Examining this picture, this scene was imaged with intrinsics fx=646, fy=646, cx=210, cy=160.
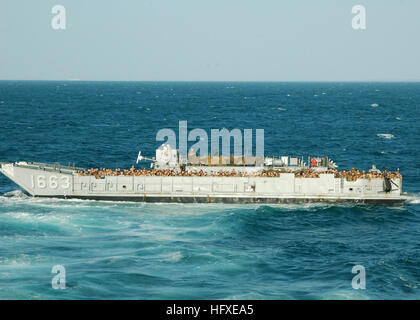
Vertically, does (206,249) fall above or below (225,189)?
below

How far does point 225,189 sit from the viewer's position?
78.2 meters

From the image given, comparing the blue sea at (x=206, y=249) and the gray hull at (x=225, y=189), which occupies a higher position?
the gray hull at (x=225, y=189)

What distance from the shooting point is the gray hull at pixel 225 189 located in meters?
77.9

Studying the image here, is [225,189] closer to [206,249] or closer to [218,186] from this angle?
[218,186]

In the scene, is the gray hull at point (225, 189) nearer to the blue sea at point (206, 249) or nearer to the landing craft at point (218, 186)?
the landing craft at point (218, 186)

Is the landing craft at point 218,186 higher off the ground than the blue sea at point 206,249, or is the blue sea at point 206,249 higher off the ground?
the landing craft at point 218,186

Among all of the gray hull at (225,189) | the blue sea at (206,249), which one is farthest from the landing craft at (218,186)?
the blue sea at (206,249)

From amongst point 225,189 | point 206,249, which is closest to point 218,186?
point 225,189

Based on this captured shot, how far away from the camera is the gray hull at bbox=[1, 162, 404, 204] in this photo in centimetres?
7794

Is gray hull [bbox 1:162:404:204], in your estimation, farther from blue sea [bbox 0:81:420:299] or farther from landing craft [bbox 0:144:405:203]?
blue sea [bbox 0:81:420:299]

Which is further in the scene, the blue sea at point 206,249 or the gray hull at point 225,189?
the gray hull at point 225,189

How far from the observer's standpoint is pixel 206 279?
174ft

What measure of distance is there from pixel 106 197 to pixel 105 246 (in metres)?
17.0
